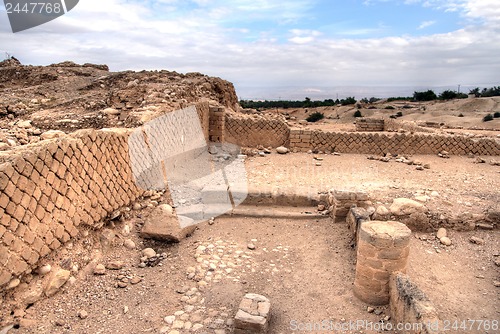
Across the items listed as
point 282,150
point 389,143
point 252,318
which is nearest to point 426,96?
point 389,143

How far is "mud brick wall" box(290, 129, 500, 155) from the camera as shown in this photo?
32.1ft

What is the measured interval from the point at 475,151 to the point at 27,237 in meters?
11.0

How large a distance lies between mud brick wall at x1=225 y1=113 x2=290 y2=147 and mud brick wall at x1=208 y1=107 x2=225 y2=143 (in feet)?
0.92

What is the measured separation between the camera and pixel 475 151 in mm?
9797

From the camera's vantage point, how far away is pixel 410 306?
10.2 ft

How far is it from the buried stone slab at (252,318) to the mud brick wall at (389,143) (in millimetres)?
7542

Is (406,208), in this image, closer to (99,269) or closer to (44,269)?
(99,269)

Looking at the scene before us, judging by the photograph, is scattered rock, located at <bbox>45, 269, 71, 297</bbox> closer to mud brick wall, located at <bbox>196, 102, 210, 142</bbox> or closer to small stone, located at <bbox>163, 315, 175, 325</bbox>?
small stone, located at <bbox>163, 315, 175, 325</bbox>

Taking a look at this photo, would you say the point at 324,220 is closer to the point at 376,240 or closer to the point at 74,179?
the point at 376,240

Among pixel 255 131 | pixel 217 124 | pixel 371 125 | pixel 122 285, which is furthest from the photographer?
pixel 371 125

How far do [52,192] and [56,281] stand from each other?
986mm

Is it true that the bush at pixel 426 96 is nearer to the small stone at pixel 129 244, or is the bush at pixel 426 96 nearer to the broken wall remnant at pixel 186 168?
the broken wall remnant at pixel 186 168

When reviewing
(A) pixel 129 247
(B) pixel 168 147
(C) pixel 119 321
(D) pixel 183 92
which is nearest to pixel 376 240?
(C) pixel 119 321

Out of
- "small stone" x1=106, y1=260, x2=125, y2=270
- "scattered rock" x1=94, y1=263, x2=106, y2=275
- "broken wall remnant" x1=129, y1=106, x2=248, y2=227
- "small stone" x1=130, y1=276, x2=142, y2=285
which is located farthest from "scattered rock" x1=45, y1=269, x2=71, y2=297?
"broken wall remnant" x1=129, y1=106, x2=248, y2=227
